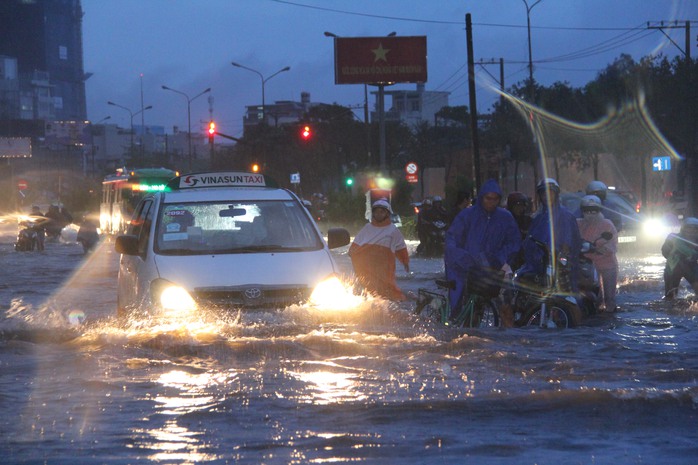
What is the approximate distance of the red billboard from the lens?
2095 inches

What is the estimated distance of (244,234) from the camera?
10.4 metres

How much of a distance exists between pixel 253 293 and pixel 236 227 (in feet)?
4.73

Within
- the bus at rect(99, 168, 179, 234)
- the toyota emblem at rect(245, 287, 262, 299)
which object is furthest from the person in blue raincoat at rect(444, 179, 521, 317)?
the bus at rect(99, 168, 179, 234)

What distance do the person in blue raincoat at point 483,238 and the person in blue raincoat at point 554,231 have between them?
A: 2.30ft

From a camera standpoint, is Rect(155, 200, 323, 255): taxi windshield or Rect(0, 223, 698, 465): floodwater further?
Rect(155, 200, 323, 255): taxi windshield

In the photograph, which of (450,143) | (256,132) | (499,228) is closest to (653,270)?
(499,228)

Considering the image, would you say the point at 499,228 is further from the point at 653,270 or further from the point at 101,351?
the point at 653,270

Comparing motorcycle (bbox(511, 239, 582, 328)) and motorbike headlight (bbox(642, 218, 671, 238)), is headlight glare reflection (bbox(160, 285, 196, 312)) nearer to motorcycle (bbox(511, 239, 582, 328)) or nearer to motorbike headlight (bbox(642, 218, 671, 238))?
motorcycle (bbox(511, 239, 582, 328))

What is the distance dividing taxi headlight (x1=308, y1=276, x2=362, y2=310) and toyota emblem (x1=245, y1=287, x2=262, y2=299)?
1.41 ft

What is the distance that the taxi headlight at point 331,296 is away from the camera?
30.8ft

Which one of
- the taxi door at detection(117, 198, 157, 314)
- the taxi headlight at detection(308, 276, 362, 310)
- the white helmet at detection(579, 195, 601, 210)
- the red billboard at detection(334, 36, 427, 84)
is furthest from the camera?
the red billboard at detection(334, 36, 427, 84)

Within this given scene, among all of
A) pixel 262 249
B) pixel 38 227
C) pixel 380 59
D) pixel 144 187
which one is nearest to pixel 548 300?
pixel 262 249

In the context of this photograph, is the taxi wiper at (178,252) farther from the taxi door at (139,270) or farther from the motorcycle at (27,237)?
the motorcycle at (27,237)

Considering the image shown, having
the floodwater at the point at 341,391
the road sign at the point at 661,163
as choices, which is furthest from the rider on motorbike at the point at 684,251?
the road sign at the point at 661,163
